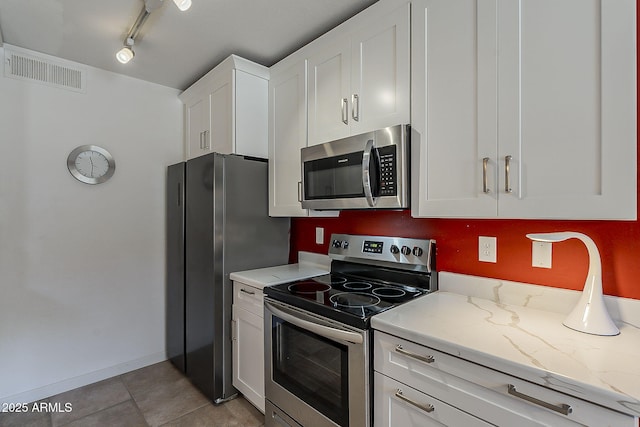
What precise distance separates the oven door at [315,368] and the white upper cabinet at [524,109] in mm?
695

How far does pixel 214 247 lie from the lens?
2.09m

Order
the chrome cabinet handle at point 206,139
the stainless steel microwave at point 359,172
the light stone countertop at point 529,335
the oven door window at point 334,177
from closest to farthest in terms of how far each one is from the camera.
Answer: the light stone countertop at point 529,335
the stainless steel microwave at point 359,172
the oven door window at point 334,177
the chrome cabinet handle at point 206,139

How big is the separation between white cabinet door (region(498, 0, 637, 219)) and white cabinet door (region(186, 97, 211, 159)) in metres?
2.11

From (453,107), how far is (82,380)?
3106mm

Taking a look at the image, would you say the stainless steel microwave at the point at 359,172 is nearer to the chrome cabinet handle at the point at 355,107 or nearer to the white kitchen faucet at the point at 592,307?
the chrome cabinet handle at the point at 355,107

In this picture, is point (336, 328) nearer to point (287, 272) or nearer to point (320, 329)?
point (320, 329)

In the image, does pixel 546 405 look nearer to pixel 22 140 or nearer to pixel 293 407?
pixel 293 407

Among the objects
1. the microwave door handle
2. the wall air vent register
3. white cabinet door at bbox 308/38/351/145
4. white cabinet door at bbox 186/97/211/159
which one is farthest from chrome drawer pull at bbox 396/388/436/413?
the wall air vent register

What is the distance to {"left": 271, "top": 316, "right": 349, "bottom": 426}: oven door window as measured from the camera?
1403mm

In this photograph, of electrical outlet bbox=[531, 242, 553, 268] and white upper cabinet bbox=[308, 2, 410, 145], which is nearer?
electrical outlet bbox=[531, 242, 553, 268]

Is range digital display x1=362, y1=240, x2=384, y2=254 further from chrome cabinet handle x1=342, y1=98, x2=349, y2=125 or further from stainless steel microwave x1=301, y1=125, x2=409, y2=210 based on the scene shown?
chrome cabinet handle x1=342, y1=98, x2=349, y2=125

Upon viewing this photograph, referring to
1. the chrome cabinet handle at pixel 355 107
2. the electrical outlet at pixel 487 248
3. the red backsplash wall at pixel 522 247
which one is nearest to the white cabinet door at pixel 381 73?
the chrome cabinet handle at pixel 355 107

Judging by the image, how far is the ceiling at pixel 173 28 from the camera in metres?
1.75

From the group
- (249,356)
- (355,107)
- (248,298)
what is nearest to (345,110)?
(355,107)
